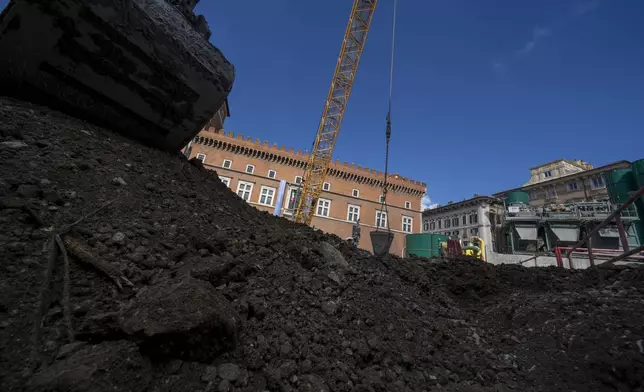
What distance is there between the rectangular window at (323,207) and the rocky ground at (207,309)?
28815 mm

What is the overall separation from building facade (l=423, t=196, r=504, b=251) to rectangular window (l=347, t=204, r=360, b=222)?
16480 millimetres

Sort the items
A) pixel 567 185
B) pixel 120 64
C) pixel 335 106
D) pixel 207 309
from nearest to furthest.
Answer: pixel 207 309 < pixel 120 64 < pixel 335 106 < pixel 567 185

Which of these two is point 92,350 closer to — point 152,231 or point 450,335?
point 152,231

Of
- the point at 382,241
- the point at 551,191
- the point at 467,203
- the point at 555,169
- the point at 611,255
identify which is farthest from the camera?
the point at 555,169

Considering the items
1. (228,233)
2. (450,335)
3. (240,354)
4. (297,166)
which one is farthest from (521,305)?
(297,166)

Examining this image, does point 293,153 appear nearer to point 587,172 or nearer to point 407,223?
point 407,223

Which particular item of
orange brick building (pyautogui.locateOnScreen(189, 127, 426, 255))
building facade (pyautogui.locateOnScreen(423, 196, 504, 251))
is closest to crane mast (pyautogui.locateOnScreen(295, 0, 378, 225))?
orange brick building (pyautogui.locateOnScreen(189, 127, 426, 255))

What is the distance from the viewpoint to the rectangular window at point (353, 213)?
33.8 metres

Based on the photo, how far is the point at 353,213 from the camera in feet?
112

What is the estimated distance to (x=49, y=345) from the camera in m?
1.45

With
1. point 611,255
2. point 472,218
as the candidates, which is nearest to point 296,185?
point 472,218

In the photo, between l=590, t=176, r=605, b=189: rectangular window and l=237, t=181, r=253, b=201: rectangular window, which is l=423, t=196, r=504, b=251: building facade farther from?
l=237, t=181, r=253, b=201: rectangular window

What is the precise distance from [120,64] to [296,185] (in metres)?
29.3

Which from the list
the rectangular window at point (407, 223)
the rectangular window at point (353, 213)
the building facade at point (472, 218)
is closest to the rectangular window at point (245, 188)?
the rectangular window at point (353, 213)
